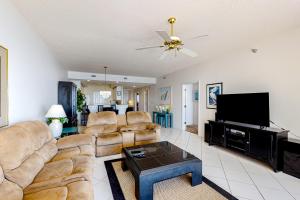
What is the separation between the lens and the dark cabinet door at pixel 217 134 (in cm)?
380

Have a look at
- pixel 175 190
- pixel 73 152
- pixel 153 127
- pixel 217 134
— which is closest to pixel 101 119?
pixel 153 127

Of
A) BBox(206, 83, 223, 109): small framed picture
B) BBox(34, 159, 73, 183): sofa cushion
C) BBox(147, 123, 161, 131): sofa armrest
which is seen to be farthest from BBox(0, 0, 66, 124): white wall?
BBox(206, 83, 223, 109): small framed picture

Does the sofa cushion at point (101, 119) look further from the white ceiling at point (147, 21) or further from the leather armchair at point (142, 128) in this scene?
the white ceiling at point (147, 21)

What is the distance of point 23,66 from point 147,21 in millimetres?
2101

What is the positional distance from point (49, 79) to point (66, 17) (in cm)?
193

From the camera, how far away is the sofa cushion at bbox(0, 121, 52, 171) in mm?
1358

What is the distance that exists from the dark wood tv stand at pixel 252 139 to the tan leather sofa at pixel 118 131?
1.62 m

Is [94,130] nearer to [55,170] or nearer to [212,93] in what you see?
[55,170]

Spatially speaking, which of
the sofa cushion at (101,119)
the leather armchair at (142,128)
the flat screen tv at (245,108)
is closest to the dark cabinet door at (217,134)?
the flat screen tv at (245,108)

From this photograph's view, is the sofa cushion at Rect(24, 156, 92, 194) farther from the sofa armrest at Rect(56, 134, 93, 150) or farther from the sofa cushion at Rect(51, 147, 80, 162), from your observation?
the sofa armrest at Rect(56, 134, 93, 150)

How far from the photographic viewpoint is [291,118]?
116 inches

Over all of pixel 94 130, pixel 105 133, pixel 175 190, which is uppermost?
pixel 94 130

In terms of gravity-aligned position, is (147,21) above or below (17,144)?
above

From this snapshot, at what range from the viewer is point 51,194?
1.28m
